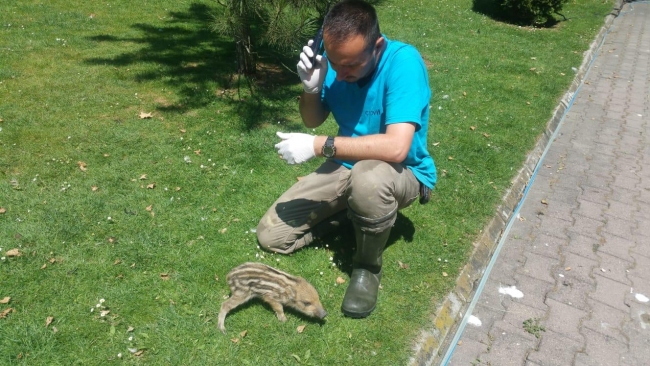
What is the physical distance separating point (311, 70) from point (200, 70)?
4.33 metres

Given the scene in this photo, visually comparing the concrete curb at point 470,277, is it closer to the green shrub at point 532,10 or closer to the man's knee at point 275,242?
the man's knee at point 275,242

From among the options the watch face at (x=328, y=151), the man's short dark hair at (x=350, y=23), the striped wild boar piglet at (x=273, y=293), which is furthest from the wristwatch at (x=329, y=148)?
the striped wild boar piglet at (x=273, y=293)

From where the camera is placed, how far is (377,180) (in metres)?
3.35

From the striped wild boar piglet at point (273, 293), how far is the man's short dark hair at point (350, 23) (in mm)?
1653

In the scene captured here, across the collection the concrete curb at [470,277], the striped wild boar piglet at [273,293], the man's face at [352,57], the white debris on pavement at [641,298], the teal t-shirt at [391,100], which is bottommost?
the white debris on pavement at [641,298]

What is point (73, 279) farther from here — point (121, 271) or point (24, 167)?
point (24, 167)

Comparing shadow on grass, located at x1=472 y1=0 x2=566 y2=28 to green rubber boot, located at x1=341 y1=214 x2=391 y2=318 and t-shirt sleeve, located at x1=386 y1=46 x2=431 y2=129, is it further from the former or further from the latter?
green rubber boot, located at x1=341 y1=214 x2=391 y2=318

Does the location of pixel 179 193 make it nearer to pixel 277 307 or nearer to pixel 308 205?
pixel 308 205

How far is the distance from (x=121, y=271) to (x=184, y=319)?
0.74 meters

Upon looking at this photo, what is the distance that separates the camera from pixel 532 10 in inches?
487

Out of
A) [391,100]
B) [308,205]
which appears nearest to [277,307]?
[308,205]

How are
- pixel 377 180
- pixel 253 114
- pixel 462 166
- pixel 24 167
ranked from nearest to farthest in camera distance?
pixel 377 180 → pixel 24 167 → pixel 462 166 → pixel 253 114

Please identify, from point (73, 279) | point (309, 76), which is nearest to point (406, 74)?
point (309, 76)

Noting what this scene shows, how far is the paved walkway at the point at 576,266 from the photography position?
3.68 metres
